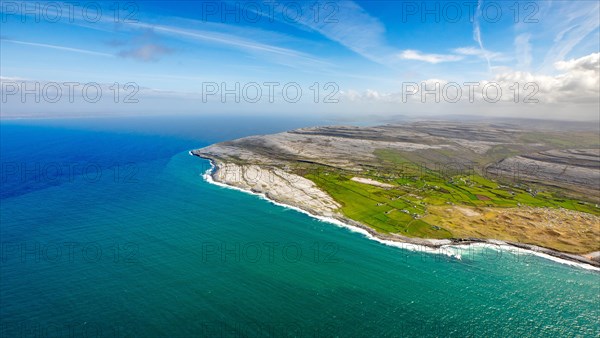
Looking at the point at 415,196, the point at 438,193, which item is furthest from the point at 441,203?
the point at 438,193

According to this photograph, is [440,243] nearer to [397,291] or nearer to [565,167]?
[397,291]

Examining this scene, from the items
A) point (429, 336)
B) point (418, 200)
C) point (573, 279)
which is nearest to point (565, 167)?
point (418, 200)

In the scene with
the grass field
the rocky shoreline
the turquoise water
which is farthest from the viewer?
the grass field

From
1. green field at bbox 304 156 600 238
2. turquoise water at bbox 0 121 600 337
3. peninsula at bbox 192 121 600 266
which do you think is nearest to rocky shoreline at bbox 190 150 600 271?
peninsula at bbox 192 121 600 266

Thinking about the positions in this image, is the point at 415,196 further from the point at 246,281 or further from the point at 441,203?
the point at 246,281

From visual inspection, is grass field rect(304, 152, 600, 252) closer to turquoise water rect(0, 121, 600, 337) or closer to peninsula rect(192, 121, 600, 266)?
peninsula rect(192, 121, 600, 266)

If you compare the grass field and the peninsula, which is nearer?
the peninsula
